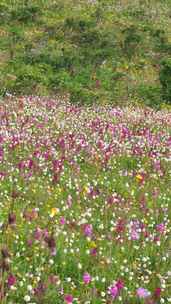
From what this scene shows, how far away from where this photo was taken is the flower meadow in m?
5.47

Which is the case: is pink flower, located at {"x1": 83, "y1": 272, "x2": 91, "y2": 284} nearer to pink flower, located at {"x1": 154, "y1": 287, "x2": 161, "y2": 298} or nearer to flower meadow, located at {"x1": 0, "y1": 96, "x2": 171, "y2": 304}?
flower meadow, located at {"x1": 0, "y1": 96, "x2": 171, "y2": 304}

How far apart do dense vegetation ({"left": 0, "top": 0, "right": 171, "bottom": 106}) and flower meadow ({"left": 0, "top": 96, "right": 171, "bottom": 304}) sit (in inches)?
286

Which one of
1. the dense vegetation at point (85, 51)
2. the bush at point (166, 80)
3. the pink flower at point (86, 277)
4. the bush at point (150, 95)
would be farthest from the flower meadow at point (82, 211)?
the bush at point (166, 80)

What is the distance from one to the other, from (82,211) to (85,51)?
1732cm

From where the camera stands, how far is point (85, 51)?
78.6 feet

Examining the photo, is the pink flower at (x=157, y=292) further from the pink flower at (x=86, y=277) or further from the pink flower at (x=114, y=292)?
the pink flower at (x=86, y=277)

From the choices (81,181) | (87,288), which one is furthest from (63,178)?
(87,288)

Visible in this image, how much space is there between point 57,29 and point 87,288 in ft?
72.1

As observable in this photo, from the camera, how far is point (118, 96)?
21078 mm

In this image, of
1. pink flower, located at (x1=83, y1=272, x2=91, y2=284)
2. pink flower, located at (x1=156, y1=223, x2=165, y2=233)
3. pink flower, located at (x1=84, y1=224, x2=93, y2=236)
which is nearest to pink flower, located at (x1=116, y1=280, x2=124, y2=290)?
pink flower, located at (x1=83, y1=272, x2=91, y2=284)

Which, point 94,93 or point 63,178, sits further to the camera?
point 94,93

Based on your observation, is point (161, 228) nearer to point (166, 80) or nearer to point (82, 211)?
point (82, 211)

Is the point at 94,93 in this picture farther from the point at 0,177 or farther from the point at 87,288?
the point at 87,288

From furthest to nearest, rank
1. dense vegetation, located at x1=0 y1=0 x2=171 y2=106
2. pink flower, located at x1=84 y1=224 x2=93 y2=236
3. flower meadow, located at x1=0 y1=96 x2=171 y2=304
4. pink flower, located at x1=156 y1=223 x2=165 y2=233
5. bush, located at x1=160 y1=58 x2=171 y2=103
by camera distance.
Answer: bush, located at x1=160 y1=58 x2=171 y2=103 < dense vegetation, located at x1=0 y1=0 x2=171 y2=106 < pink flower, located at x1=156 y1=223 x2=165 y2=233 < pink flower, located at x1=84 y1=224 x2=93 y2=236 < flower meadow, located at x1=0 y1=96 x2=171 y2=304
